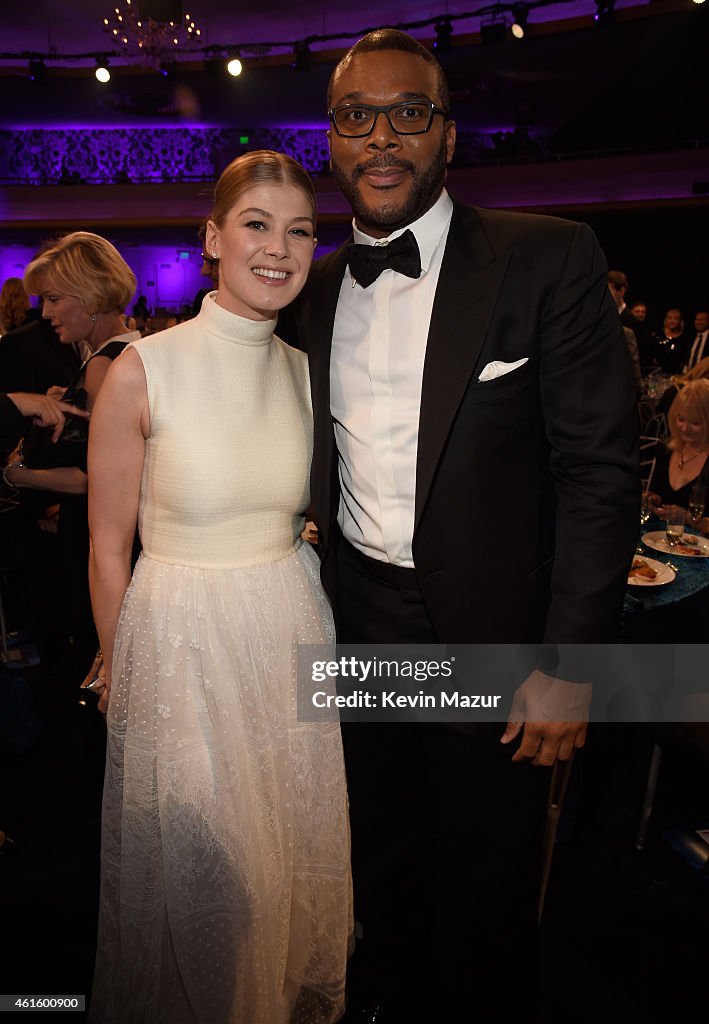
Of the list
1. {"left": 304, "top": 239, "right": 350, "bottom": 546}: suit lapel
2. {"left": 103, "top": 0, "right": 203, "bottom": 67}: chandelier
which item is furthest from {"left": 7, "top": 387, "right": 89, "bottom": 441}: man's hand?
{"left": 103, "top": 0, "right": 203, "bottom": 67}: chandelier

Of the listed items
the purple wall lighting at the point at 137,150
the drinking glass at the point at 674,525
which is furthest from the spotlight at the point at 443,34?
the drinking glass at the point at 674,525

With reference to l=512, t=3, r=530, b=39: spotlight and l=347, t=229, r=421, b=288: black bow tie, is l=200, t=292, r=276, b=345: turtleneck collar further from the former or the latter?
l=512, t=3, r=530, b=39: spotlight

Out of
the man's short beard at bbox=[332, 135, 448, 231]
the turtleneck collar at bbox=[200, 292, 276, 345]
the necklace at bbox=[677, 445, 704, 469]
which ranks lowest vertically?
the necklace at bbox=[677, 445, 704, 469]

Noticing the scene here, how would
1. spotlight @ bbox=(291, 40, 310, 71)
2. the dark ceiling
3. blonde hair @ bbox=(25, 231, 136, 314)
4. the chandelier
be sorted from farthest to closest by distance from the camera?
1. the dark ceiling
2. spotlight @ bbox=(291, 40, 310, 71)
3. the chandelier
4. blonde hair @ bbox=(25, 231, 136, 314)

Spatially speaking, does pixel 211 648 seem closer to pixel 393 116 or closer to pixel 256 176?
pixel 256 176

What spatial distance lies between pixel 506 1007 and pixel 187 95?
14.4 m

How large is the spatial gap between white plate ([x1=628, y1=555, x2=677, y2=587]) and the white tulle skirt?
1.32 m

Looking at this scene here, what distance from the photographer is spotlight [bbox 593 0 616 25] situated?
26.8 ft

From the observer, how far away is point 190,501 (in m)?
1.59

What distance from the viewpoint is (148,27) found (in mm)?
8000

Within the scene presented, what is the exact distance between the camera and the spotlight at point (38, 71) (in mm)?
10367

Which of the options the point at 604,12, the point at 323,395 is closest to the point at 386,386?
the point at 323,395

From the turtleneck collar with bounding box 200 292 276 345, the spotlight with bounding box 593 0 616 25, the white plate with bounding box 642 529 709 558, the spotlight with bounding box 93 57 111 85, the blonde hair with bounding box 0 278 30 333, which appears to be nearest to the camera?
the turtleneck collar with bounding box 200 292 276 345

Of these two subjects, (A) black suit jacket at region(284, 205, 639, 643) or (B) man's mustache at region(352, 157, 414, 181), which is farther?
(B) man's mustache at region(352, 157, 414, 181)
